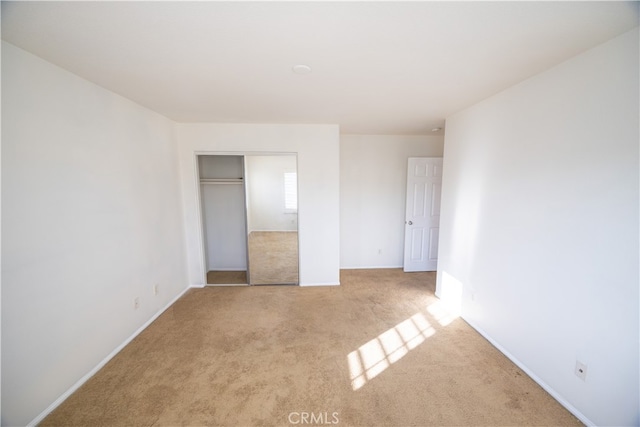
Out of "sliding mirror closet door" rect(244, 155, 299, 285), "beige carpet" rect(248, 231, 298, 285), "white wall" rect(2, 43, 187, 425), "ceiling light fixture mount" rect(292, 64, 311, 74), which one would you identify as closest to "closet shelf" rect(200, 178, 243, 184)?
"white wall" rect(2, 43, 187, 425)

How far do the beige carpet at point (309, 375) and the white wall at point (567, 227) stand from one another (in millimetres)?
365

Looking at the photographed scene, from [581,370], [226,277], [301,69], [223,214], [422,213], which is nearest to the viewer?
[581,370]

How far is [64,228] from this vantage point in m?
1.82

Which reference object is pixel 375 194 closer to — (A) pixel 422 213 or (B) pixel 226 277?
(A) pixel 422 213

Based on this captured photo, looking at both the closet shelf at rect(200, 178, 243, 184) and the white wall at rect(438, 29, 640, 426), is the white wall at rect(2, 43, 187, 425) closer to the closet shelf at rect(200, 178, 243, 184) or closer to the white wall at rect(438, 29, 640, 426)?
the closet shelf at rect(200, 178, 243, 184)

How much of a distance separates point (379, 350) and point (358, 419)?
774 millimetres

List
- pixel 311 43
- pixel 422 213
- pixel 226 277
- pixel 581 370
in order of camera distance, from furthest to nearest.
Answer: pixel 422 213, pixel 226 277, pixel 581 370, pixel 311 43

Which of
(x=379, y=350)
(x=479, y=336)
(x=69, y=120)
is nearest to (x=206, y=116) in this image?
(x=69, y=120)

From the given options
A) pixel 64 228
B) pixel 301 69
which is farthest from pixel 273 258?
pixel 301 69

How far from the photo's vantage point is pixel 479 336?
102 inches

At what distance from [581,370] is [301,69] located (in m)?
2.84

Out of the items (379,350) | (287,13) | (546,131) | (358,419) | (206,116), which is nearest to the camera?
(287,13)

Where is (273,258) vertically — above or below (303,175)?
below

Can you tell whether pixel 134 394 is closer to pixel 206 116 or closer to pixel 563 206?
pixel 206 116
